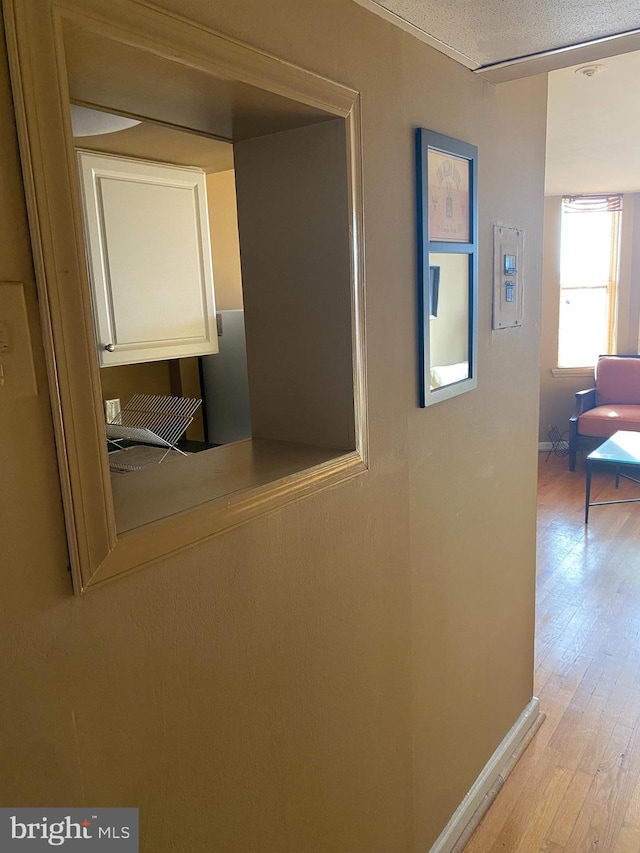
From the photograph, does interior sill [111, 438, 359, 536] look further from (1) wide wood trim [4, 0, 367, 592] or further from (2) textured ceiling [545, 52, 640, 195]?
(2) textured ceiling [545, 52, 640, 195]

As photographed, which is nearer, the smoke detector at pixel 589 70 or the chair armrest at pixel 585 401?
the smoke detector at pixel 589 70

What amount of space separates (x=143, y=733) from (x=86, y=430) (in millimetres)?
444

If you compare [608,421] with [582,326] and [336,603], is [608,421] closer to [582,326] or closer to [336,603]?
[582,326]

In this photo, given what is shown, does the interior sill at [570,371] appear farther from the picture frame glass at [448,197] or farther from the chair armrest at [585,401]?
the picture frame glass at [448,197]

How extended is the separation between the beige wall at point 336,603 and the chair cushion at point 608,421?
10.7 feet

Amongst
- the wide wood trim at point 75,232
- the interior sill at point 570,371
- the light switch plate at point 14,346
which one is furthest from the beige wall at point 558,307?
the light switch plate at point 14,346

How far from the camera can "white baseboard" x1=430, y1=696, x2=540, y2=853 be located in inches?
70.9

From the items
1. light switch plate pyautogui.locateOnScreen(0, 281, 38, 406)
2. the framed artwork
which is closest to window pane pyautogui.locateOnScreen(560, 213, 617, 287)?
the framed artwork

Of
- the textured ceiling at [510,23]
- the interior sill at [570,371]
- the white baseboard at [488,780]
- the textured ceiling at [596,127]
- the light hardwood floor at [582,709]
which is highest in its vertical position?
the textured ceiling at [596,127]

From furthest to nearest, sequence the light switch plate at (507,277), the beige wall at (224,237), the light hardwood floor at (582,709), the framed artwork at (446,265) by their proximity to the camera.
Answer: the beige wall at (224,237), the light hardwood floor at (582,709), the light switch plate at (507,277), the framed artwork at (446,265)

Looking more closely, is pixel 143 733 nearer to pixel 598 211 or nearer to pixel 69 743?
A: pixel 69 743

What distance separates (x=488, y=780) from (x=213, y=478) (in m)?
1.54

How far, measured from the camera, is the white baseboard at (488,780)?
1802 mm

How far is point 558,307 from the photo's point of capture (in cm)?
568
